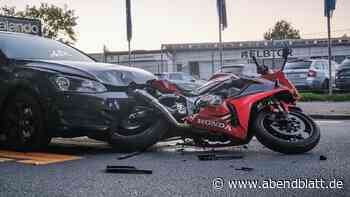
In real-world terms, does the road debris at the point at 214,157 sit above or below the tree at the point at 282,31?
below

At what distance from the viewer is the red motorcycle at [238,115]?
18.5ft

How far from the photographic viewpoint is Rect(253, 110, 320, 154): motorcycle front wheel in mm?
5559

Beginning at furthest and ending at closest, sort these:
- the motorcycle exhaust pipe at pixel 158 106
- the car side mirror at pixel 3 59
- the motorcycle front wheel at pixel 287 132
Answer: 1. the car side mirror at pixel 3 59
2. the motorcycle exhaust pipe at pixel 158 106
3. the motorcycle front wheel at pixel 287 132

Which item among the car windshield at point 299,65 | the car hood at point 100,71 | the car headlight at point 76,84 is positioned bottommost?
the car windshield at point 299,65

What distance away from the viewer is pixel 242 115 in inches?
222

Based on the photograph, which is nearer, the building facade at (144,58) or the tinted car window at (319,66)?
the tinted car window at (319,66)

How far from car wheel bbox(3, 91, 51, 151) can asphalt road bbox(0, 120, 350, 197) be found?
1.72ft

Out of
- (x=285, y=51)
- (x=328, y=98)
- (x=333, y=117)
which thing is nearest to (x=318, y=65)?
(x=328, y=98)

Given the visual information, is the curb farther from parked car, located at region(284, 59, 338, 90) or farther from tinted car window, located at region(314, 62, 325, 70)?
tinted car window, located at region(314, 62, 325, 70)

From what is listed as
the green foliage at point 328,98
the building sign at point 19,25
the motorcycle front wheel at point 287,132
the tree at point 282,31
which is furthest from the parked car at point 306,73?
the tree at point 282,31

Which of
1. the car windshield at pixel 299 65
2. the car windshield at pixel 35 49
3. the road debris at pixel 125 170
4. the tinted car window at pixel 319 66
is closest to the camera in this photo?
the road debris at pixel 125 170

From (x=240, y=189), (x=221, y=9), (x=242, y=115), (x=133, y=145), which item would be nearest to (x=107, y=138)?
Result: (x=133, y=145)

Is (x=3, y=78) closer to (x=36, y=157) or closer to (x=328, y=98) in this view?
(x=36, y=157)

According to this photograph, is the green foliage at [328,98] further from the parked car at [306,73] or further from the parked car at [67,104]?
the parked car at [67,104]
